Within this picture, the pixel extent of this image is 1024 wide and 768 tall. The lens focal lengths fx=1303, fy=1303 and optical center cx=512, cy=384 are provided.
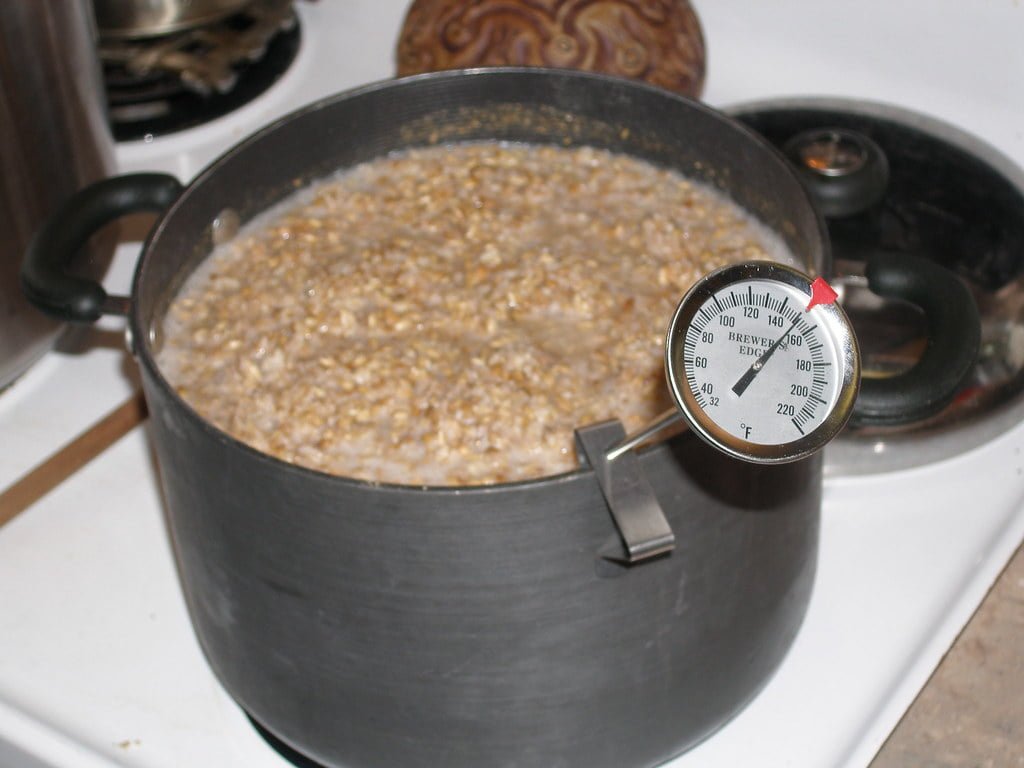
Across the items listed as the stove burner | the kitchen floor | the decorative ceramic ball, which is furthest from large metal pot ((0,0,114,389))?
the kitchen floor

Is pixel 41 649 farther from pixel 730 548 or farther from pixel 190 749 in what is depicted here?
pixel 730 548

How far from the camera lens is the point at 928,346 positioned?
90 cm

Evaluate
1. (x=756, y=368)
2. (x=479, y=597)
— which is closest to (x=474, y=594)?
(x=479, y=597)

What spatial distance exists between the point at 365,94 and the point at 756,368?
1.89 ft

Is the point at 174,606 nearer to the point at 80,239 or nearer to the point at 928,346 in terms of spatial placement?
the point at 80,239

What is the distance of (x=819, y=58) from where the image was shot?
5.41 feet

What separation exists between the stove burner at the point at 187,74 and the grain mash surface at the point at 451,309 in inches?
16.4

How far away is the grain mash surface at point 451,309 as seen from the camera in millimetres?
990

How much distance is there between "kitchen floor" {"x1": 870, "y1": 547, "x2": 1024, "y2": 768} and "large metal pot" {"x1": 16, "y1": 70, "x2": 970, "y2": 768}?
0.14 metres

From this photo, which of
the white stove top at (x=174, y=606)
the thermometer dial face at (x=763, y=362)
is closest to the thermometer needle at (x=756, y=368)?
the thermometer dial face at (x=763, y=362)

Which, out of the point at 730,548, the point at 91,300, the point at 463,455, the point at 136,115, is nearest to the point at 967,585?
the point at 730,548

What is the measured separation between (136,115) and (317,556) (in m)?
0.97

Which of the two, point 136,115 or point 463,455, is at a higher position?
point 463,455

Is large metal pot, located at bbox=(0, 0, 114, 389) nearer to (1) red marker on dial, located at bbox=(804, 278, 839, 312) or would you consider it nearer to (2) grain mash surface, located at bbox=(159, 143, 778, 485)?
(2) grain mash surface, located at bbox=(159, 143, 778, 485)
